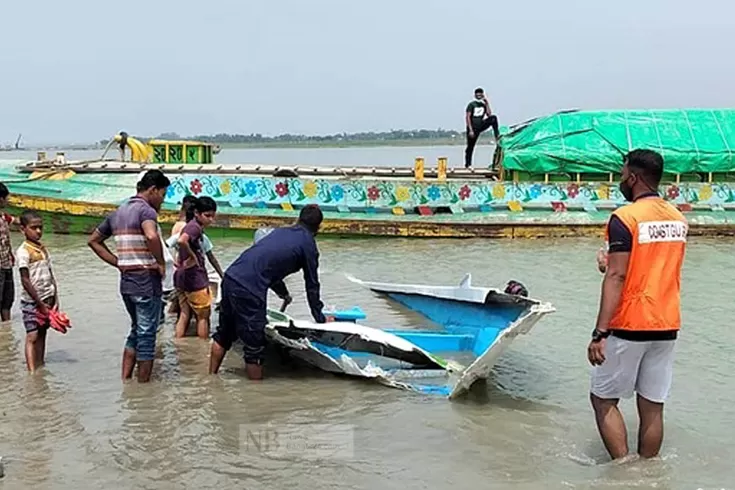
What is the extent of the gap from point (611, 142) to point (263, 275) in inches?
506

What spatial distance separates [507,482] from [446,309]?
4184mm

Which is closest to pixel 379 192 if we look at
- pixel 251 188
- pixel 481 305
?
pixel 251 188

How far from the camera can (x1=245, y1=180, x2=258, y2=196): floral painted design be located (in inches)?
683

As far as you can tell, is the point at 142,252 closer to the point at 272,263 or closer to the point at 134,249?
the point at 134,249

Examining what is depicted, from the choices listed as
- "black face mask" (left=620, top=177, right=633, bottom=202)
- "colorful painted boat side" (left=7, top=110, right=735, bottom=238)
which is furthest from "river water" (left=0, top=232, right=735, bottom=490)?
"colorful painted boat side" (left=7, top=110, right=735, bottom=238)

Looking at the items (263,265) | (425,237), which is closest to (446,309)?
(263,265)

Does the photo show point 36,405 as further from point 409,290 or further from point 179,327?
point 409,290

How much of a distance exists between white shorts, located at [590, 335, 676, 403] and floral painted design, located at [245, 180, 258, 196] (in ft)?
43.0

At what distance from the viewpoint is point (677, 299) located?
185 inches

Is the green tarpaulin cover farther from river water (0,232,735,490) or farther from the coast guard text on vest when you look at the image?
the coast guard text on vest

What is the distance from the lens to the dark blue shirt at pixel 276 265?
6.51 meters

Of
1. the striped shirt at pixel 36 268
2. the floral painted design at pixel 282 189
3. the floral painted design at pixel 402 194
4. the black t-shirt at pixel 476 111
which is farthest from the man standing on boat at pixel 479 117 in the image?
the striped shirt at pixel 36 268

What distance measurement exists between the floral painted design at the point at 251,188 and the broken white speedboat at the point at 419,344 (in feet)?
31.5

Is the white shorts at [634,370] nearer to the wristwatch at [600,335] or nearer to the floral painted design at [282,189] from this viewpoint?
the wristwatch at [600,335]
